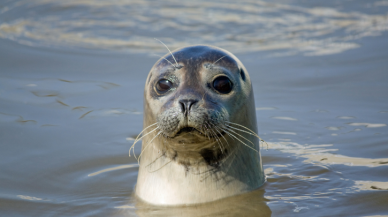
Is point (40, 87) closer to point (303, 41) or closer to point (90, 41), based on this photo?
point (90, 41)

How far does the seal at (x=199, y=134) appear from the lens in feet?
11.3

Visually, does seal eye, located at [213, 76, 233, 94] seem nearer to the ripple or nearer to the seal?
the seal

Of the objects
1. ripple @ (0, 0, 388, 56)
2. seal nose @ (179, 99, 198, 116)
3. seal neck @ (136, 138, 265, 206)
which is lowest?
seal neck @ (136, 138, 265, 206)

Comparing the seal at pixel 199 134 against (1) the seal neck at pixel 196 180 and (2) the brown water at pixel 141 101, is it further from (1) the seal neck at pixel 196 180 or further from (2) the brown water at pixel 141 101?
(2) the brown water at pixel 141 101

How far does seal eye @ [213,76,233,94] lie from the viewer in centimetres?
360

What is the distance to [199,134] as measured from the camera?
337 cm

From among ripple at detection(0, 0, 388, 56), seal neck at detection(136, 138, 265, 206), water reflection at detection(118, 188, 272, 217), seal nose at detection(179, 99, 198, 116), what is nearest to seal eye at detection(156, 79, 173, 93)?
seal nose at detection(179, 99, 198, 116)

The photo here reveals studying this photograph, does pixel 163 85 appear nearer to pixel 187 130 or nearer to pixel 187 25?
pixel 187 130

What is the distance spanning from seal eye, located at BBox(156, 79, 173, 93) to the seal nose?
302 mm

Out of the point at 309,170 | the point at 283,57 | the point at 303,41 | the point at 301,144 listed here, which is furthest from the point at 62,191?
the point at 303,41

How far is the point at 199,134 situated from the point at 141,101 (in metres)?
3.29

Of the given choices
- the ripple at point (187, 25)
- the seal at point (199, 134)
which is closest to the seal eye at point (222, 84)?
the seal at point (199, 134)

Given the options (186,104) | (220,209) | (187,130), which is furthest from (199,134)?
(220,209)

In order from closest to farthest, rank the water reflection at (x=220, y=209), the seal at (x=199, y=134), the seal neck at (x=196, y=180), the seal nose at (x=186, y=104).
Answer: the seal nose at (x=186, y=104)
the seal at (x=199, y=134)
the water reflection at (x=220, y=209)
the seal neck at (x=196, y=180)
